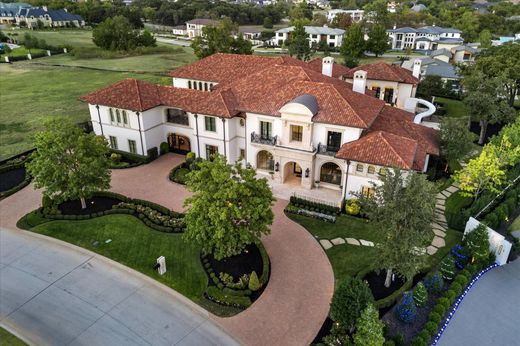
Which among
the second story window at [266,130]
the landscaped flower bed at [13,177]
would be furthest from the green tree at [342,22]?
the landscaped flower bed at [13,177]

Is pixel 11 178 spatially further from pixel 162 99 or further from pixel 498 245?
pixel 498 245

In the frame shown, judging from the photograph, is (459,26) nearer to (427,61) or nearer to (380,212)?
(427,61)

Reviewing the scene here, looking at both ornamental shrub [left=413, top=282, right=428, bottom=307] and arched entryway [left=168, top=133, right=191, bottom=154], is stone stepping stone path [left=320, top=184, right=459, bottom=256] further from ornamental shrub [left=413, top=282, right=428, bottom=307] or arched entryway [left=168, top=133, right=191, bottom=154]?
Result: arched entryway [left=168, top=133, right=191, bottom=154]

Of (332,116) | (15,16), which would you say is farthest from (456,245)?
(15,16)

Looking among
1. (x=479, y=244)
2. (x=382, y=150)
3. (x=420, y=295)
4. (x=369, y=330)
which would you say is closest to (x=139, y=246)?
(x=369, y=330)

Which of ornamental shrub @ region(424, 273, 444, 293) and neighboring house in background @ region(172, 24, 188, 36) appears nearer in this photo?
ornamental shrub @ region(424, 273, 444, 293)

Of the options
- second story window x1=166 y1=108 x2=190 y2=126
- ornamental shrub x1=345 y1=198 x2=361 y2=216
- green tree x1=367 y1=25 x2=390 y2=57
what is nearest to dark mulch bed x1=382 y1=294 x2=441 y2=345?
ornamental shrub x1=345 y1=198 x2=361 y2=216
